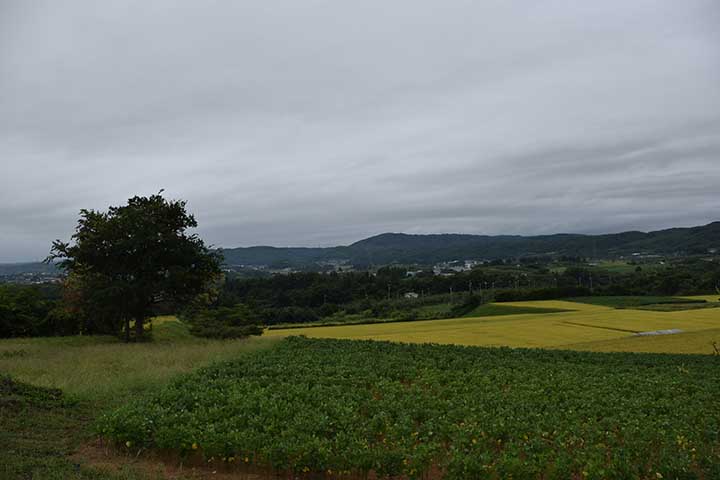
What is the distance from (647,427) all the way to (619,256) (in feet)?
683

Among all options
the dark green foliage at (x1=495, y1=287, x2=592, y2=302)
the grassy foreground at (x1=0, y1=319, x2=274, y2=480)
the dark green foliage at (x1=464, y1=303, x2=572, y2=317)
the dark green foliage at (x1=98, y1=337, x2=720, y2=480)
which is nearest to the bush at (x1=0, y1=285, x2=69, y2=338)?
the grassy foreground at (x1=0, y1=319, x2=274, y2=480)

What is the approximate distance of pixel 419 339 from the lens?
34.1 meters

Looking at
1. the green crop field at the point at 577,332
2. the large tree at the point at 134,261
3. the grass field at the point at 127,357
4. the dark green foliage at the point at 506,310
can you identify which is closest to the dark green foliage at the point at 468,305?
the dark green foliage at the point at 506,310

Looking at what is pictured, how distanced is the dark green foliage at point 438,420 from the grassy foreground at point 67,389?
4.00ft

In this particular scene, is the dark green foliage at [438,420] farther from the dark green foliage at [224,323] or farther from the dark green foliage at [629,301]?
the dark green foliage at [629,301]

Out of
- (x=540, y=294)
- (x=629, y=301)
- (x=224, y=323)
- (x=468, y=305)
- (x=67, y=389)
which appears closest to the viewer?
(x=67, y=389)

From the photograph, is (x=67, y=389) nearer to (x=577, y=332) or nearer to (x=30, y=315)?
(x=30, y=315)

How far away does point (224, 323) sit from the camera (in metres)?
34.0

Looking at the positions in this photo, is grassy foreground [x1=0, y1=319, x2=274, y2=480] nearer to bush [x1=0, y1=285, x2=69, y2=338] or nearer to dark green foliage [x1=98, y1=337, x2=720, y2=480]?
dark green foliage [x1=98, y1=337, x2=720, y2=480]

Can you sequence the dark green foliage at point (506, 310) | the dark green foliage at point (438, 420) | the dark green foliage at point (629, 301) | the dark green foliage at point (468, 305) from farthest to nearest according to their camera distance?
the dark green foliage at point (468, 305) < the dark green foliage at point (629, 301) < the dark green foliage at point (506, 310) < the dark green foliage at point (438, 420)

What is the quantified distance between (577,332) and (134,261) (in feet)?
96.2

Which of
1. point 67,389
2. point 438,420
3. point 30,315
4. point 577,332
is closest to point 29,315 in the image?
A: point 30,315

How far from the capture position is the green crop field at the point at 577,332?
101ft

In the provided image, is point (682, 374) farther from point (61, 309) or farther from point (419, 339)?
point (61, 309)
